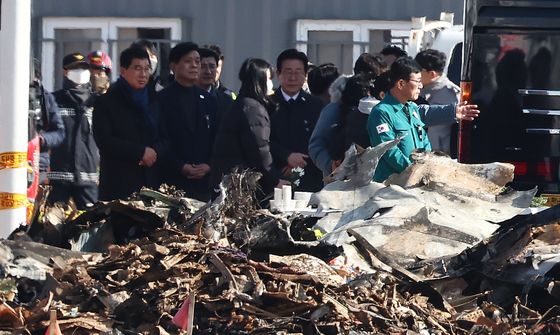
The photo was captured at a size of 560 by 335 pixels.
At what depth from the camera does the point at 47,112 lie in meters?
11.3

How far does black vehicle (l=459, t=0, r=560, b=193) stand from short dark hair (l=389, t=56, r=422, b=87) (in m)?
2.49

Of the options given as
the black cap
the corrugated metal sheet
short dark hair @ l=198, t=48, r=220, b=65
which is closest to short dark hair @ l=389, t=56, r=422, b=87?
short dark hair @ l=198, t=48, r=220, b=65

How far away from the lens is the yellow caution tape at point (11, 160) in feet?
28.8

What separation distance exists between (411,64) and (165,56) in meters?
10.7

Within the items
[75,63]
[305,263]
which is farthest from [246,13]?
[305,263]

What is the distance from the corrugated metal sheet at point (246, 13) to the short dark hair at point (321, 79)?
6.74 m

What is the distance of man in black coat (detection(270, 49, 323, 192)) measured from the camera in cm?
1056

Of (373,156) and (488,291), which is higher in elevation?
(373,156)

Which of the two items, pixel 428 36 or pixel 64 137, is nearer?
pixel 64 137

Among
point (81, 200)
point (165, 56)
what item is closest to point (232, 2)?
point (165, 56)

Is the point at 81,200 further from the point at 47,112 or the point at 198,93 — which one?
the point at 198,93

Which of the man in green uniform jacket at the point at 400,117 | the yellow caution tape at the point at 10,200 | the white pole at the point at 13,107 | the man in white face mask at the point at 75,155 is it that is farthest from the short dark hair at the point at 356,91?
the man in white face mask at the point at 75,155

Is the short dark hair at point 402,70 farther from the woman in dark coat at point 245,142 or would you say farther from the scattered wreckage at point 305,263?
the woman in dark coat at point 245,142

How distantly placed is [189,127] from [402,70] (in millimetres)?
2252
